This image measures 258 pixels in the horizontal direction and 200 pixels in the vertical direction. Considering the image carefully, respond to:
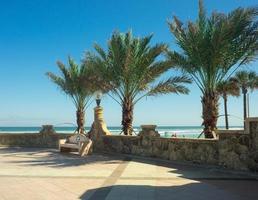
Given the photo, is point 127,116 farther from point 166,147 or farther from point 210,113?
point 210,113

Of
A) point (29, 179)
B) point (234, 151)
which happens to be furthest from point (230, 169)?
point (29, 179)

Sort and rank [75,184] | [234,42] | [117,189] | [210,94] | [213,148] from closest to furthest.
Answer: [117,189] → [75,184] → [213,148] → [234,42] → [210,94]

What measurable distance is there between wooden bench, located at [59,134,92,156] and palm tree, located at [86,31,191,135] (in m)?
2.73

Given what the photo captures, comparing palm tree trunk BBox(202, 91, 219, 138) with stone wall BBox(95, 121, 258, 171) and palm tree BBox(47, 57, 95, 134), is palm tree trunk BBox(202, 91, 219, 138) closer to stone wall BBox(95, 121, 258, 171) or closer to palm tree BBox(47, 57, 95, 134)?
stone wall BBox(95, 121, 258, 171)

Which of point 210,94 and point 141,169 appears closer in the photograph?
point 141,169

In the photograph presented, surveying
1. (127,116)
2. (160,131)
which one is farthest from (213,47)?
(160,131)

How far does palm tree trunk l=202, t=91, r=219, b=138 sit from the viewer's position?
1579 centimetres

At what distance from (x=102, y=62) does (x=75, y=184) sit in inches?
412

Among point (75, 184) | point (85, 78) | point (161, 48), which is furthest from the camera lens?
point (85, 78)

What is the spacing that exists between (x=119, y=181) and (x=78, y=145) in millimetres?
7660

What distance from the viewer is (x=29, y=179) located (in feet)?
34.2

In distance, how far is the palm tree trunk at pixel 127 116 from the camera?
1998cm

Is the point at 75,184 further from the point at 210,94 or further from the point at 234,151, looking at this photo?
the point at 210,94

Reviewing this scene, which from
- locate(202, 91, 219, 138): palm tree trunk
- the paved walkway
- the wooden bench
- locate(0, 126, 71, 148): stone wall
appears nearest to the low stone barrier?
the paved walkway
